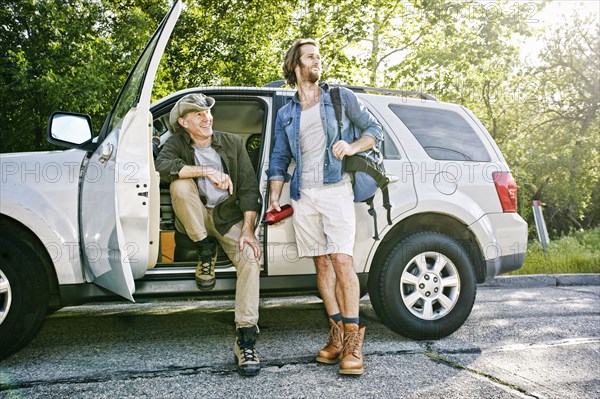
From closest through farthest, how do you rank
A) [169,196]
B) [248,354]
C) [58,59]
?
[248,354] → [169,196] → [58,59]

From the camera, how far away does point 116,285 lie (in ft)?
11.1

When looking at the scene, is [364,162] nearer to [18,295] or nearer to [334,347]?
[334,347]

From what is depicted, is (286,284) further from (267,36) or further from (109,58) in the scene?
(267,36)

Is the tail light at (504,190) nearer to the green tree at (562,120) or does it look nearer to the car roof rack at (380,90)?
the car roof rack at (380,90)

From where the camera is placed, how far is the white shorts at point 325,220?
363 cm

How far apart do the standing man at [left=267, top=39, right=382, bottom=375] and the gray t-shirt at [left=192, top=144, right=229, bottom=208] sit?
1.17ft

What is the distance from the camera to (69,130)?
3705mm

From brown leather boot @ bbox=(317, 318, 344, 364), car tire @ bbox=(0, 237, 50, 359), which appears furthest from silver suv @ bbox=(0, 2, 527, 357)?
brown leather boot @ bbox=(317, 318, 344, 364)

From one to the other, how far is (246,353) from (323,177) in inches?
44.9

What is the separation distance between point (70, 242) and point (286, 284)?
140 cm

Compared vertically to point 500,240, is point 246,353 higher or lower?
lower

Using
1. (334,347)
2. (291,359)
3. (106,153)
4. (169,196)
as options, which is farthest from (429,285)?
(106,153)

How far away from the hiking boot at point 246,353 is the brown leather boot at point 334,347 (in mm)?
436

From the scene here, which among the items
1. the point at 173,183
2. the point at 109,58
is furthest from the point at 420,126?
the point at 109,58
